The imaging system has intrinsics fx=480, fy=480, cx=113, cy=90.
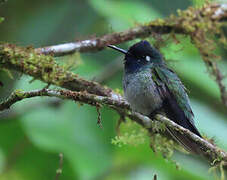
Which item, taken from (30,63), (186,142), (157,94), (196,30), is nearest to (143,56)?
(157,94)

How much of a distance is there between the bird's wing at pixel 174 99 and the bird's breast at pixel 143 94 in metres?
0.06

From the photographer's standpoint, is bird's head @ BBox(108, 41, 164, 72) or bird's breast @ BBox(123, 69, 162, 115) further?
bird's head @ BBox(108, 41, 164, 72)

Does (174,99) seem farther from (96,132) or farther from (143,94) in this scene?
(96,132)

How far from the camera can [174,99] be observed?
3646 mm

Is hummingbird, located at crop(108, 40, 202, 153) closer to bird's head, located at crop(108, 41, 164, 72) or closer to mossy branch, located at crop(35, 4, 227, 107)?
bird's head, located at crop(108, 41, 164, 72)

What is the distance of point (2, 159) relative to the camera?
4320mm

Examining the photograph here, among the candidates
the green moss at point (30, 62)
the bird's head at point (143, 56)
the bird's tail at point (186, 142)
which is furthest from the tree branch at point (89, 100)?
the bird's head at point (143, 56)

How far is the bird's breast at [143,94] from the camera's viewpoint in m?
3.55

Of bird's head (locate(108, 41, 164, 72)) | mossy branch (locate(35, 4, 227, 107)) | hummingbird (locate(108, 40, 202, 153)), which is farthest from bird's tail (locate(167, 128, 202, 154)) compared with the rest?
mossy branch (locate(35, 4, 227, 107))

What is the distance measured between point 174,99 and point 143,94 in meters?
0.25

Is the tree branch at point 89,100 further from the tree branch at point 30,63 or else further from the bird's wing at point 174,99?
the bird's wing at point 174,99

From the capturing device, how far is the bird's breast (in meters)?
3.55

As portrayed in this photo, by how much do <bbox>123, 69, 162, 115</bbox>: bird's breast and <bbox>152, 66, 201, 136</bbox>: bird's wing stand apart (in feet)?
0.21

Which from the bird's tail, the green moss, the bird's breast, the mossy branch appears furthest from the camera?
the mossy branch
